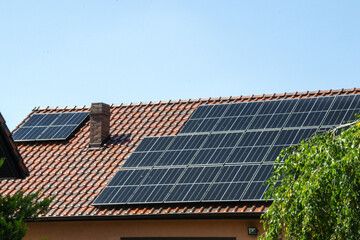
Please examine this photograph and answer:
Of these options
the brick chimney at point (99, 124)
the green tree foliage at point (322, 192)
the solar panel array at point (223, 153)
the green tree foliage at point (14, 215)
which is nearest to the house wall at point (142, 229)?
the solar panel array at point (223, 153)

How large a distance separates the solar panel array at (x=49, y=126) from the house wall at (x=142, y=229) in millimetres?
4218

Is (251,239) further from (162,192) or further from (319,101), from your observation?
(319,101)

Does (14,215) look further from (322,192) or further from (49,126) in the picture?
(49,126)

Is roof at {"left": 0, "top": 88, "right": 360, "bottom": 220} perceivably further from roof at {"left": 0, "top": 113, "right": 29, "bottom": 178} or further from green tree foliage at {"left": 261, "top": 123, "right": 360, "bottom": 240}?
green tree foliage at {"left": 261, "top": 123, "right": 360, "bottom": 240}

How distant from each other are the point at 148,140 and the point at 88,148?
245cm

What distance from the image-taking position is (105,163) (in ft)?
66.7

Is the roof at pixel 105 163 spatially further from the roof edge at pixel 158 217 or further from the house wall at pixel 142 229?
the house wall at pixel 142 229

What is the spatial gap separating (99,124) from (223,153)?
5.37 m

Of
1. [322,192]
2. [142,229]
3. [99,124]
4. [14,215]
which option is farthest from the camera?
[99,124]

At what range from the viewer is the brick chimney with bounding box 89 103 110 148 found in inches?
850

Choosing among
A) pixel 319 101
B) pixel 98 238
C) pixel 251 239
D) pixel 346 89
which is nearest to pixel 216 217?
pixel 251 239

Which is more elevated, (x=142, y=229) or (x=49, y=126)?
(x=49, y=126)

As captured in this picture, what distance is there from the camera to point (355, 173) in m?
9.73

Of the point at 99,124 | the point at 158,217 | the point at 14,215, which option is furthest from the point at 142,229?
the point at 14,215
